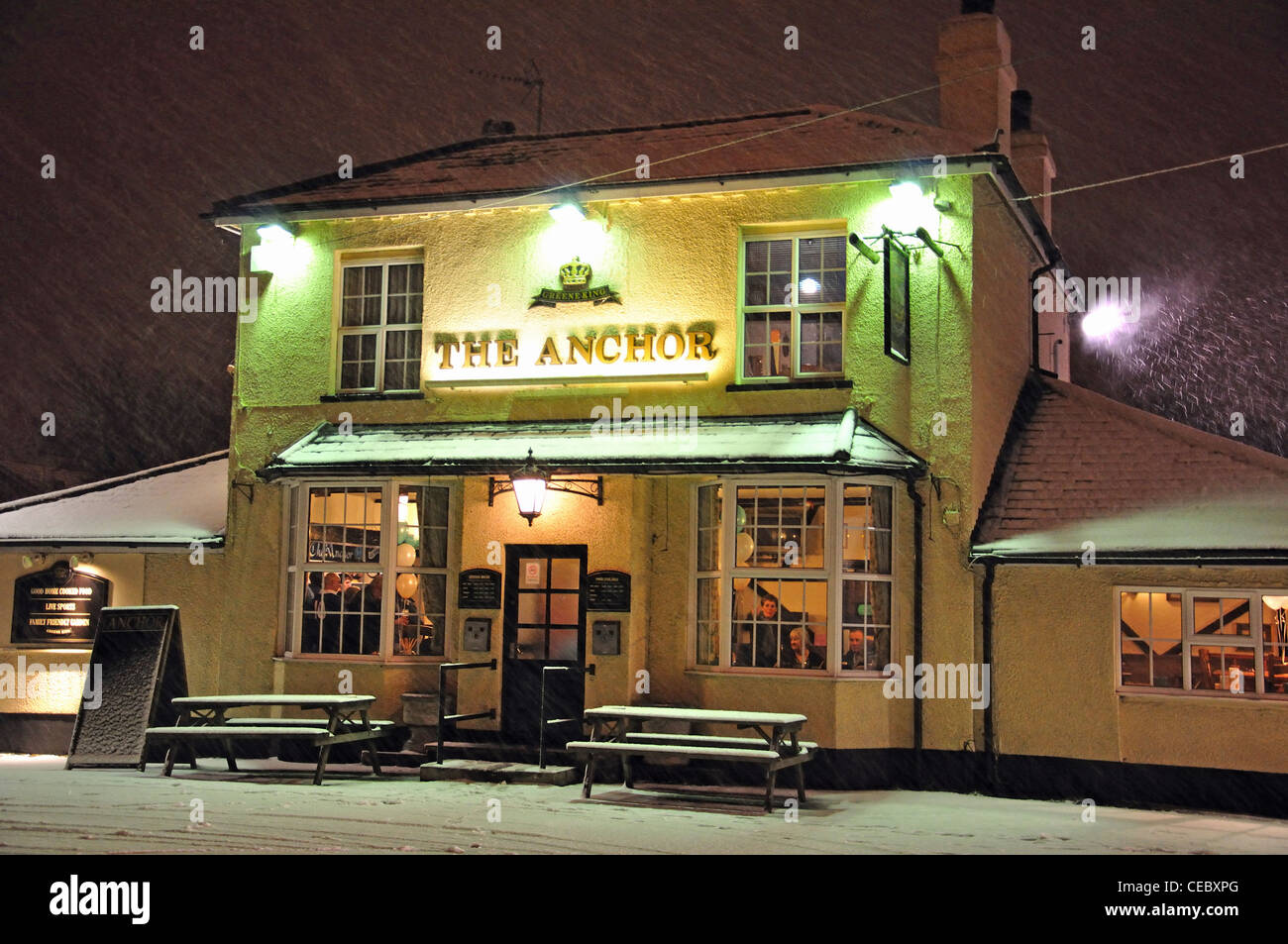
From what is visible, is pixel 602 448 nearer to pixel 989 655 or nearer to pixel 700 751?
pixel 700 751

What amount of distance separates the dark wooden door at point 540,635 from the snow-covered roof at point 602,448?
1.16 m

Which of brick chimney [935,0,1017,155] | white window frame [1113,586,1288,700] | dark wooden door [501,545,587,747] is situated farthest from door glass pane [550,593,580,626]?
brick chimney [935,0,1017,155]

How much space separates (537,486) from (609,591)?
138 cm

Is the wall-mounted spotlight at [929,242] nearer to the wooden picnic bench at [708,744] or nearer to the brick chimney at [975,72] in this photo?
the brick chimney at [975,72]

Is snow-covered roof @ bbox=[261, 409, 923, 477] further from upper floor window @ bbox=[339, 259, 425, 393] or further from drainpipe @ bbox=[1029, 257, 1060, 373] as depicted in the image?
drainpipe @ bbox=[1029, 257, 1060, 373]

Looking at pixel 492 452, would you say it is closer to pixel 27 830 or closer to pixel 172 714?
pixel 172 714

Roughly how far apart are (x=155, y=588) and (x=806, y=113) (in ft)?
29.4

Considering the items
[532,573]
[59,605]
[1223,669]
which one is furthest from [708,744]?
[59,605]

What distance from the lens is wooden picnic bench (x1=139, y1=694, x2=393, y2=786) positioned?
41.4ft

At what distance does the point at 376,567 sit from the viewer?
47.5ft

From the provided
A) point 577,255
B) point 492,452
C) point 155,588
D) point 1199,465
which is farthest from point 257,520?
point 1199,465

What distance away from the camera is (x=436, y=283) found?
48.8 feet

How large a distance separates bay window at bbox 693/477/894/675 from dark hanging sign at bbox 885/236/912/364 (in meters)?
1.31

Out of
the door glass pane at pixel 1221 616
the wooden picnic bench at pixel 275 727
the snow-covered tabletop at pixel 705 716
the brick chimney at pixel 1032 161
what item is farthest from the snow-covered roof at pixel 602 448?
the brick chimney at pixel 1032 161
